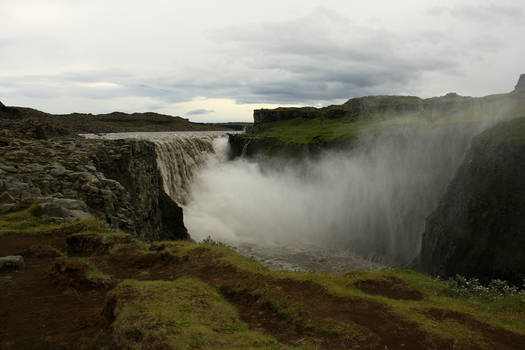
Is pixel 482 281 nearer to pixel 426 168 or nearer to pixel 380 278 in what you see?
pixel 380 278

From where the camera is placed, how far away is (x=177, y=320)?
7.14m

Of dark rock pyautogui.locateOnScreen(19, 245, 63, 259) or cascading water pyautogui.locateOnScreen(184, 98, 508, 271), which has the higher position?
dark rock pyautogui.locateOnScreen(19, 245, 63, 259)

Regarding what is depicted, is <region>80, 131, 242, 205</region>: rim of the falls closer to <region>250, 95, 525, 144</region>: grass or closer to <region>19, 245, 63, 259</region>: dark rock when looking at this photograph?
<region>250, 95, 525, 144</region>: grass

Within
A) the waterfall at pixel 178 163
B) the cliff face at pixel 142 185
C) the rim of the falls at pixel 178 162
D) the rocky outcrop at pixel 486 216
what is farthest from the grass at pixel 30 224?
the waterfall at pixel 178 163

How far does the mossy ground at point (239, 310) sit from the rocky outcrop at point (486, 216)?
1043cm

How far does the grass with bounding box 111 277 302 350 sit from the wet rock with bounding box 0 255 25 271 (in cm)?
412

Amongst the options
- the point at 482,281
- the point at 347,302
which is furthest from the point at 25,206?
the point at 482,281

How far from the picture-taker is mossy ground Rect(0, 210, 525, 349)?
6898 millimetres

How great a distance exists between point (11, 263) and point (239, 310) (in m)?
6.75

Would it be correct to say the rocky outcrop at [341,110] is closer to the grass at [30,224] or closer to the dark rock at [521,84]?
the dark rock at [521,84]

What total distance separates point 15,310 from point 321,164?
45967 millimetres

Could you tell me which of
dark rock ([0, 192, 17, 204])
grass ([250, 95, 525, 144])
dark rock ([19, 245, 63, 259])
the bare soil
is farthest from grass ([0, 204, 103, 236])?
grass ([250, 95, 525, 144])

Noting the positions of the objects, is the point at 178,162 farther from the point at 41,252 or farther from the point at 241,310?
the point at 241,310

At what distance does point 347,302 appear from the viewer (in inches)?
375
